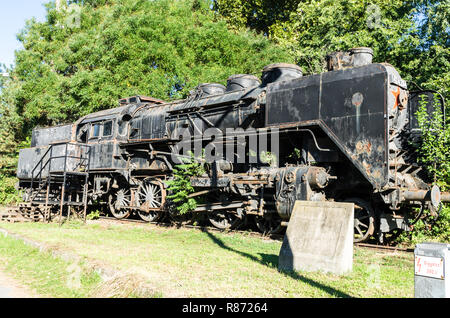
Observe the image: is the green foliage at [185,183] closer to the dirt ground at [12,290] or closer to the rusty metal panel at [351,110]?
the rusty metal panel at [351,110]

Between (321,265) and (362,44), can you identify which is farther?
(362,44)

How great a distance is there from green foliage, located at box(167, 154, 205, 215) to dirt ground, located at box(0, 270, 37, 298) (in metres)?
4.91

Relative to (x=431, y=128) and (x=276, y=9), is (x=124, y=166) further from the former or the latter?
(x=276, y=9)

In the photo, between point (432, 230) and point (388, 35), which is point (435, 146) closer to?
point (432, 230)

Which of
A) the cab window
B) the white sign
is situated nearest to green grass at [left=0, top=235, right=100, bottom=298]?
the white sign

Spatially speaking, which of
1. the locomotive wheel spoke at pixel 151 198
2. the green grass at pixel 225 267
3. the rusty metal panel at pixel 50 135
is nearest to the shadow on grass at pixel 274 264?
the green grass at pixel 225 267

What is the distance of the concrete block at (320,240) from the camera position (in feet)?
16.6

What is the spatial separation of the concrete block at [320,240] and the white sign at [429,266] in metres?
1.53

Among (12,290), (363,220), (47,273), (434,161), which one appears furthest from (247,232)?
(12,290)

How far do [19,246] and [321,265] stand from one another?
19.7 feet

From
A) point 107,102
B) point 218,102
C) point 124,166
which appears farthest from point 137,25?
point 218,102

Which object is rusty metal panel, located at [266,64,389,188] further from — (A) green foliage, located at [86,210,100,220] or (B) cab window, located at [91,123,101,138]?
(A) green foliage, located at [86,210,100,220]

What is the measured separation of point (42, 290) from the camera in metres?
4.82

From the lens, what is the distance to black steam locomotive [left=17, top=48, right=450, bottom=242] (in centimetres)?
705
